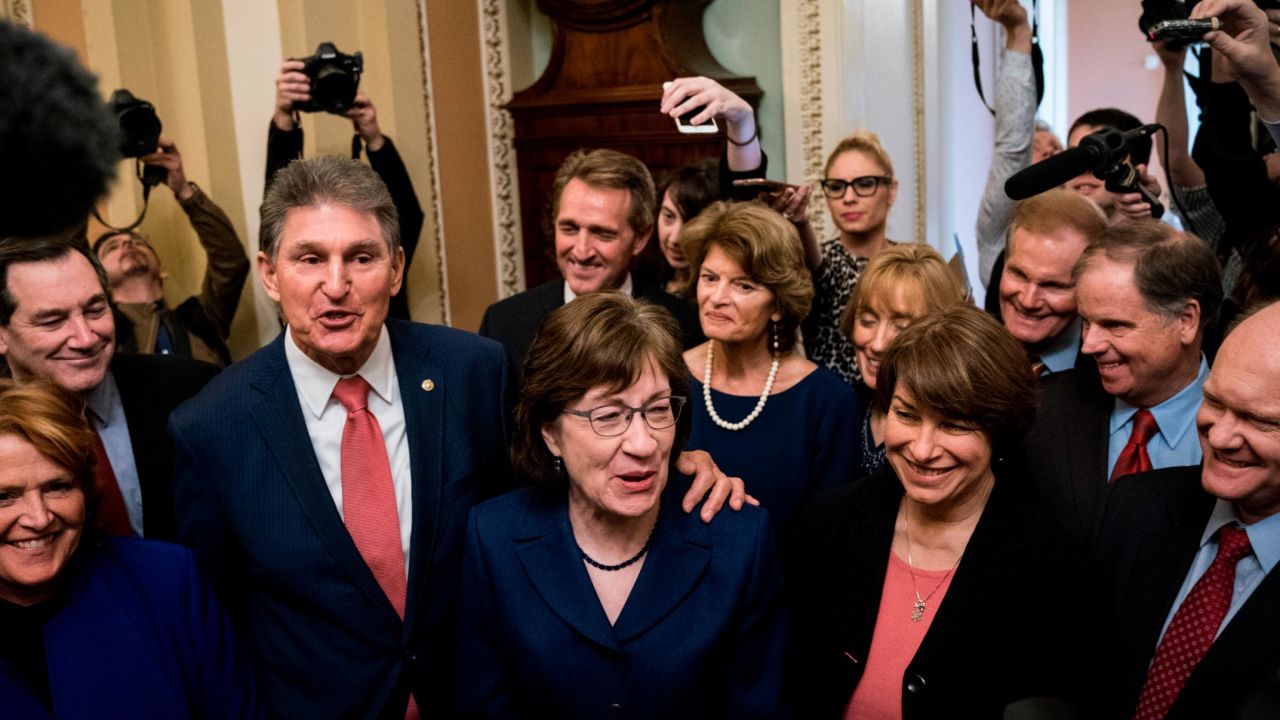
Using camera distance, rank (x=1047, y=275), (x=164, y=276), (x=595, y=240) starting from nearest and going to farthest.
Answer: (x=1047, y=275) → (x=595, y=240) → (x=164, y=276)

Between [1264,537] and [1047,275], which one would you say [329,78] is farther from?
[1264,537]

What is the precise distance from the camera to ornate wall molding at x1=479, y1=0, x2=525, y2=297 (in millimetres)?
5137

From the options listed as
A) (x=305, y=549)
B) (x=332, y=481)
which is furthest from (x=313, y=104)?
(x=305, y=549)

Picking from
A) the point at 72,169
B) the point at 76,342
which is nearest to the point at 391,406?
the point at 76,342

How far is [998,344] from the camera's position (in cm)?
193

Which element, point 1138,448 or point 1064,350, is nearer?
point 1138,448

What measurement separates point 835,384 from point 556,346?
898mm

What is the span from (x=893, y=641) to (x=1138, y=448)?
0.66 m

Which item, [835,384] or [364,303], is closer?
[364,303]

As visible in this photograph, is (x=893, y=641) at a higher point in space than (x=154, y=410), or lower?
lower

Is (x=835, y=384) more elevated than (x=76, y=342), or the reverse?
(x=76, y=342)

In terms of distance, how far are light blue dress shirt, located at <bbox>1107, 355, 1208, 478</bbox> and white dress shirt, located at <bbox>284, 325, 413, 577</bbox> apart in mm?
1359

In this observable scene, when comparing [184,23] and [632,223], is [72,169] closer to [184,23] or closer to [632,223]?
[632,223]

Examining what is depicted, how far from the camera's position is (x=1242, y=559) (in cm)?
174
